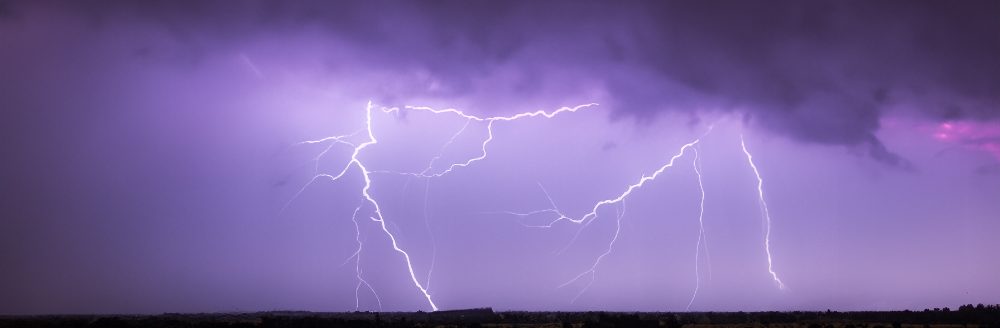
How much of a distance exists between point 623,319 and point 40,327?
39.1 meters

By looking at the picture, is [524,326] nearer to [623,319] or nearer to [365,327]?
[623,319]

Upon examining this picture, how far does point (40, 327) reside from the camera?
174 feet

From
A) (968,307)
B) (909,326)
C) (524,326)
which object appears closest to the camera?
(909,326)

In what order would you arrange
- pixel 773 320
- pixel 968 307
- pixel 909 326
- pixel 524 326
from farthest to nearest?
pixel 968 307, pixel 773 320, pixel 524 326, pixel 909 326

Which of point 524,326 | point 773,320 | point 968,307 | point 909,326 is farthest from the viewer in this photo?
point 968,307

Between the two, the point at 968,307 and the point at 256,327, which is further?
the point at 968,307

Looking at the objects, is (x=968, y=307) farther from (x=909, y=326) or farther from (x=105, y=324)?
(x=105, y=324)

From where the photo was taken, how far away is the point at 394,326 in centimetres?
5606

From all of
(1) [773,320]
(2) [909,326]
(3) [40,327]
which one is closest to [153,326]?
(3) [40,327]

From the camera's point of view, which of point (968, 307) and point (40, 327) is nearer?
point (40, 327)

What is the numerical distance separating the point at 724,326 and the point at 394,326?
22946mm

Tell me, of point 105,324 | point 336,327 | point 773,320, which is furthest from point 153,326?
point 773,320

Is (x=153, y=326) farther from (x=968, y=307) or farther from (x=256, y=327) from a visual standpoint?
(x=968, y=307)

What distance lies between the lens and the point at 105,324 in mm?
54406
